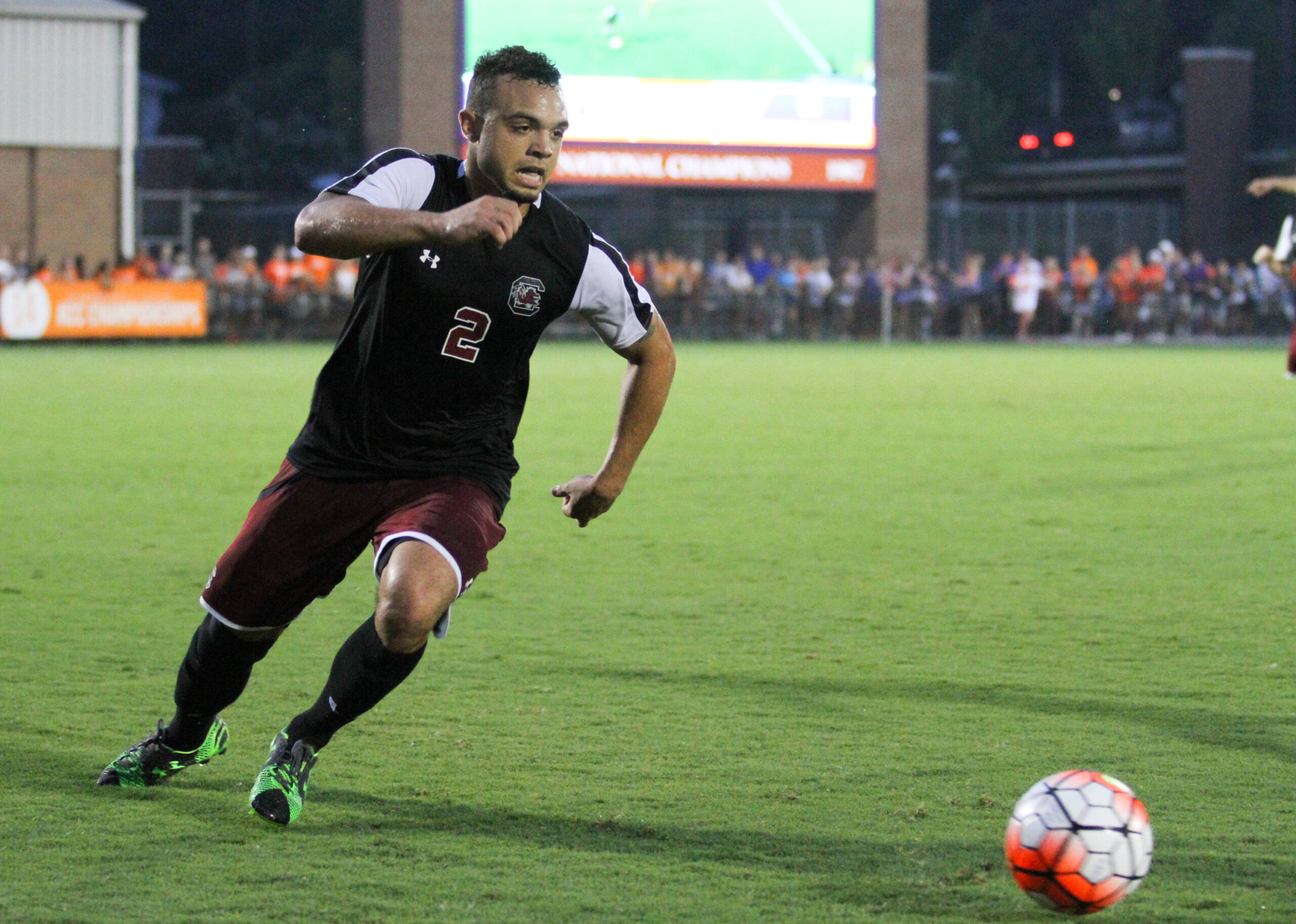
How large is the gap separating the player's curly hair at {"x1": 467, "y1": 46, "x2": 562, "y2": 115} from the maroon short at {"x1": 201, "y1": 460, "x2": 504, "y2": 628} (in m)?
0.96

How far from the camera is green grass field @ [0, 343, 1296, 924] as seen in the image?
4180mm

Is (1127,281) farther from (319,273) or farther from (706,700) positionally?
(706,700)

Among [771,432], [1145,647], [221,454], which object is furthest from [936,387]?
[1145,647]

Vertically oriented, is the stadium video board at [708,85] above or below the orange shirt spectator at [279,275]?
above

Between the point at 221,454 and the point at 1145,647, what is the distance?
8.90 metres

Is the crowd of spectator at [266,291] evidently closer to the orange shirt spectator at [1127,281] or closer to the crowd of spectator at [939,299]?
the crowd of spectator at [939,299]

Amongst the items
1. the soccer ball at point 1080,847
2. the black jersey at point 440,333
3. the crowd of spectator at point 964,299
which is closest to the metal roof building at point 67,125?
the crowd of spectator at point 964,299

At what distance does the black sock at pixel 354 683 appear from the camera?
4613mm

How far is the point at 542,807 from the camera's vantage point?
4.78 meters

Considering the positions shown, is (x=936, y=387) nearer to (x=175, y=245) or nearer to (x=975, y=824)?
(x=975, y=824)

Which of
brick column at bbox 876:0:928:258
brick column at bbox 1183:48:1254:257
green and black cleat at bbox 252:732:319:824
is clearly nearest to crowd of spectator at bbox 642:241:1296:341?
brick column at bbox 876:0:928:258

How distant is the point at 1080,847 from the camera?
153 inches

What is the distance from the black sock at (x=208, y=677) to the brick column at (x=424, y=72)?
1312 inches

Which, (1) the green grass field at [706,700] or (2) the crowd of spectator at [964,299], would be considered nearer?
(1) the green grass field at [706,700]
